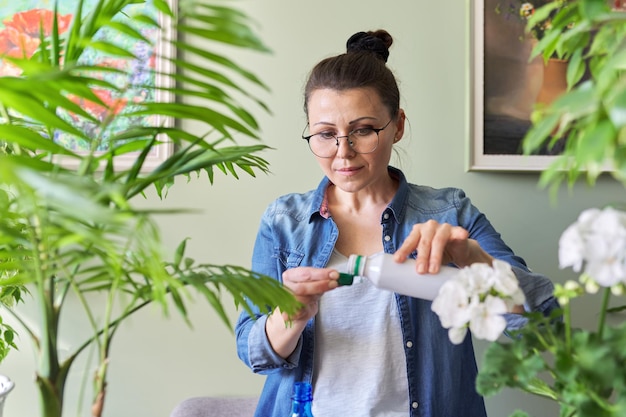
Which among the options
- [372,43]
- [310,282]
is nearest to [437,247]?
[310,282]

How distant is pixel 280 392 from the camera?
53.1 inches

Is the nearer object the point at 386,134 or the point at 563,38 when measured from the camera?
the point at 563,38

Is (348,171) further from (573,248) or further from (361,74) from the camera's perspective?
(573,248)

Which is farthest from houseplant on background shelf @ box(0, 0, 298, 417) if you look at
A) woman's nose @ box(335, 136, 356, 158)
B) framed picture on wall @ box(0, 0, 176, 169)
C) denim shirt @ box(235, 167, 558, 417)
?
framed picture on wall @ box(0, 0, 176, 169)

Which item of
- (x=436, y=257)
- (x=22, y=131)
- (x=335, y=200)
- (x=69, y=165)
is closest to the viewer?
(x=22, y=131)

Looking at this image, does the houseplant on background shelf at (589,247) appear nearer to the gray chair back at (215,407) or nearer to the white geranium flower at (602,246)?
the white geranium flower at (602,246)

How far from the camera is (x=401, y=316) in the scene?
134 centimetres

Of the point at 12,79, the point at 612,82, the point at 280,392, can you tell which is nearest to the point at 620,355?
the point at 612,82

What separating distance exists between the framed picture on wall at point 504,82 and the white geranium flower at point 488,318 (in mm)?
1020

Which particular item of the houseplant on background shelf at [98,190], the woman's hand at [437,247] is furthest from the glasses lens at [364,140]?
the houseplant on background shelf at [98,190]

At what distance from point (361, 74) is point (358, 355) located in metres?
0.55

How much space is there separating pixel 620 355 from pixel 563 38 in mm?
340

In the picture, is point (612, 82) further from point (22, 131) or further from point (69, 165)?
point (69, 165)

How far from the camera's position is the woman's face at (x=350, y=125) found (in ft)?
4.20
